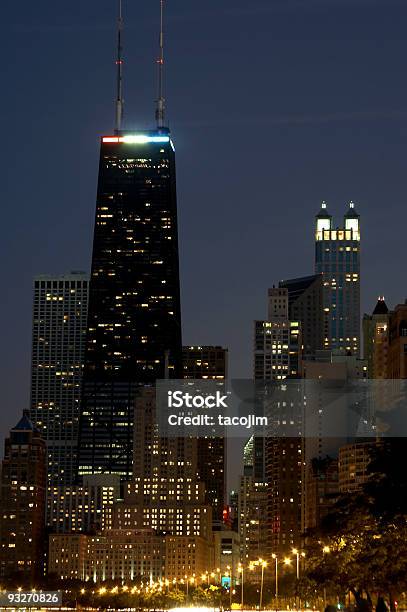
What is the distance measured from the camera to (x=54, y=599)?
297 ft

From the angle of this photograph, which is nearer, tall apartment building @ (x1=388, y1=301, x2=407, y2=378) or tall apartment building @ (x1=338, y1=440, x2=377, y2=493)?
tall apartment building @ (x1=388, y1=301, x2=407, y2=378)

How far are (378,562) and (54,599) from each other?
34.9m

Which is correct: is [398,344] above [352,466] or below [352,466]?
above

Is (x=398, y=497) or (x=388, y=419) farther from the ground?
(x=388, y=419)

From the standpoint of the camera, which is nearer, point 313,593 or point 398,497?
point 398,497

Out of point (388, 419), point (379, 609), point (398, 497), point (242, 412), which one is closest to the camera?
point (398, 497)

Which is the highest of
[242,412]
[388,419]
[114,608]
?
[242,412]

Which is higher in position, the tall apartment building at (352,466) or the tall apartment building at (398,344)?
the tall apartment building at (398,344)

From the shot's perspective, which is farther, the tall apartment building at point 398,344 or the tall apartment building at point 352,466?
the tall apartment building at point 352,466

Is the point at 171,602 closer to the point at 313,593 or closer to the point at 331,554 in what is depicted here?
the point at 313,593

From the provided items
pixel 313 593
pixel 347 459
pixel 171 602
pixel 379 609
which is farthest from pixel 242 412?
pixel 379 609

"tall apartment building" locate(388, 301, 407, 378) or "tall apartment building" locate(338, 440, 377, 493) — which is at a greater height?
"tall apartment building" locate(388, 301, 407, 378)

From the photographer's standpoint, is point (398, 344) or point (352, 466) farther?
point (352, 466)

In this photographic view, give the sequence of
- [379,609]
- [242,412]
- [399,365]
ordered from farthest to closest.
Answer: [242,412] < [399,365] < [379,609]
